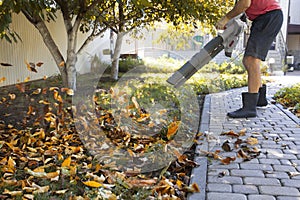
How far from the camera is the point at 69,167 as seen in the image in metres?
2.05

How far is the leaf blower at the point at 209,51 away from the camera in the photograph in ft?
10.1

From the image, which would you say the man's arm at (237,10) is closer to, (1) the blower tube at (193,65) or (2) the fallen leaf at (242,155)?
(1) the blower tube at (193,65)

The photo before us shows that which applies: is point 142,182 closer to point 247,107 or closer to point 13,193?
point 13,193

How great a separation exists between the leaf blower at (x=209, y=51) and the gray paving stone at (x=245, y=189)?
1.45 metres

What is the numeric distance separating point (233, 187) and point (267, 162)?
551 millimetres

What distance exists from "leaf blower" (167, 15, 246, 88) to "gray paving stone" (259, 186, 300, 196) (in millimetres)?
1507

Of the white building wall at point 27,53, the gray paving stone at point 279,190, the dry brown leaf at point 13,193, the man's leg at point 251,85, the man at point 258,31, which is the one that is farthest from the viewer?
the white building wall at point 27,53

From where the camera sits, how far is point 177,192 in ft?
5.96

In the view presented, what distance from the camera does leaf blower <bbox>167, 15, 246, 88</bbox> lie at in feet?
10.1

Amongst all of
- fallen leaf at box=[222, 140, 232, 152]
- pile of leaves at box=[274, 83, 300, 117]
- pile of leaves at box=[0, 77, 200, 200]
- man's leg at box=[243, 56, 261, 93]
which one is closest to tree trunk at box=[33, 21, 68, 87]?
pile of leaves at box=[0, 77, 200, 200]

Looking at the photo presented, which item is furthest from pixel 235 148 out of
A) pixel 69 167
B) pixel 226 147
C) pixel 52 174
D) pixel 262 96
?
pixel 262 96

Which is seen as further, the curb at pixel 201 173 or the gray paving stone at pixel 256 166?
the gray paving stone at pixel 256 166

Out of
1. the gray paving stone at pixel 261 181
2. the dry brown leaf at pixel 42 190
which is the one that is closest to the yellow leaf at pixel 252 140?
the gray paving stone at pixel 261 181

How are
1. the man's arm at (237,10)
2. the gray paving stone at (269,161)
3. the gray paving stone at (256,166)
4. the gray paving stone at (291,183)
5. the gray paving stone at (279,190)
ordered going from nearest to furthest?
the gray paving stone at (279,190) → the gray paving stone at (291,183) → the gray paving stone at (256,166) → the gray paving stone at (269,161) → the man's arm at (237,10)
